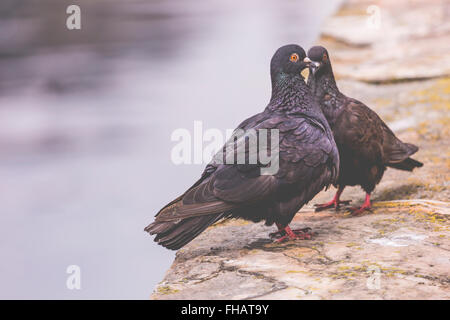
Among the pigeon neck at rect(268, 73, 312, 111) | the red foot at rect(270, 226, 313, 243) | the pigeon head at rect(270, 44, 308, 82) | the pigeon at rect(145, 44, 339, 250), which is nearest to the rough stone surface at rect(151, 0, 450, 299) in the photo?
the red foot at rect(270, 226, 313, 243)

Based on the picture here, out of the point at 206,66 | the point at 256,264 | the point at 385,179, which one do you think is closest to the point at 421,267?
the point at 256,264

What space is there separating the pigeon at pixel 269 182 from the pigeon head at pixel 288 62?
4.8 inches

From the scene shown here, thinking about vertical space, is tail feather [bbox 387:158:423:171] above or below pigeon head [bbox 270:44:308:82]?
below

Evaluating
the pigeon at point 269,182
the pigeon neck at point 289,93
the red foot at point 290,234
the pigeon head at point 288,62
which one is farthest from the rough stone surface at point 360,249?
the pigeon head at point 288,62

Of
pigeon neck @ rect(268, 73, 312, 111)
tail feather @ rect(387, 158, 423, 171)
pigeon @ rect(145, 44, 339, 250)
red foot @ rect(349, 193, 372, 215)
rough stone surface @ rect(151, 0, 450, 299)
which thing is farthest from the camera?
tail feather @ rect(387, 158, 423, 171)

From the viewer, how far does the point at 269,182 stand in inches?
137

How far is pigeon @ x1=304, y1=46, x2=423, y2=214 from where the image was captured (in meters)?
4.27

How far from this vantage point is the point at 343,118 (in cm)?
429

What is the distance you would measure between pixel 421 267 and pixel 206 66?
8730 millimetres

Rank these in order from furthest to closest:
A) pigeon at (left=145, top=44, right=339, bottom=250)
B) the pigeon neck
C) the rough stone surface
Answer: the pigeon neck
pigeon at (left=145, top=44, right=339, bottom=250)
the rough stone surface

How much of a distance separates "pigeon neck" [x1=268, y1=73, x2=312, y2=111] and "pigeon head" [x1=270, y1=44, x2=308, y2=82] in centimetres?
1

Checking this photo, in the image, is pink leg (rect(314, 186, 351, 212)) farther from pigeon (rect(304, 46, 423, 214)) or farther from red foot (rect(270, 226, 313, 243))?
red foot (rect(270, 226, 313, 243))
